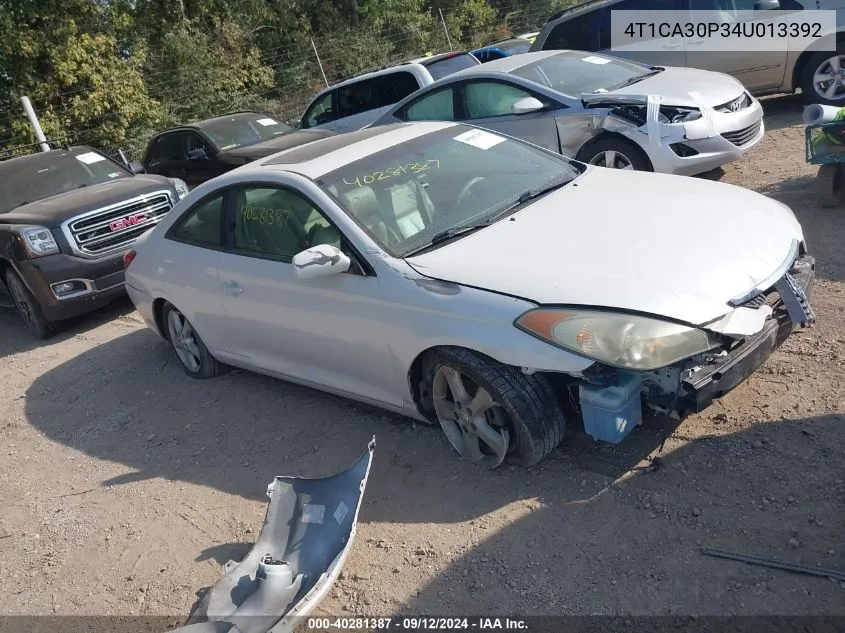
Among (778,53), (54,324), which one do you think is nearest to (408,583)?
(54,324)

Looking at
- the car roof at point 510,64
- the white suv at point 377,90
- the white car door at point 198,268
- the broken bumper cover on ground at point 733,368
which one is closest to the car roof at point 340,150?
the white car door at point 198,268

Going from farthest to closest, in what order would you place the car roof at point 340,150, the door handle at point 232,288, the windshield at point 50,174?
the windshield at point 50,174, the door handle at point 232,288, the car roof at point 340,150

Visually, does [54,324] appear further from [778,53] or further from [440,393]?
[778,53]

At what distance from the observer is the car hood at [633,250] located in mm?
3283

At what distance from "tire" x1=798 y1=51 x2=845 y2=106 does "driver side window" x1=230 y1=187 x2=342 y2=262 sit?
721 cm

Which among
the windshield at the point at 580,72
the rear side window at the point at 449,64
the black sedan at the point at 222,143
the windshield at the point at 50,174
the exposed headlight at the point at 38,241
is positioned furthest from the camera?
the rear side window at the point at 449,64

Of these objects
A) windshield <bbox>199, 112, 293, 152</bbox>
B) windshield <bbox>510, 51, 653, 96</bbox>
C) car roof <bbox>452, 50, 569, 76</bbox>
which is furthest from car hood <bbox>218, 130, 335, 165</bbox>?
windshield <bbox>510, 51, 653, 96</bbox>

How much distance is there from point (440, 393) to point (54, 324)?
5400 millimetres

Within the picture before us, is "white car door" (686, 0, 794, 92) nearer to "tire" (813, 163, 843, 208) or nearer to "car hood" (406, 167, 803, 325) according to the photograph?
"tire" (813, 163, 843, 208)

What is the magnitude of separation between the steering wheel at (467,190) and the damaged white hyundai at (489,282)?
11 mm

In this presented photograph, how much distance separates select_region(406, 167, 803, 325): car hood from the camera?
10.8 ft

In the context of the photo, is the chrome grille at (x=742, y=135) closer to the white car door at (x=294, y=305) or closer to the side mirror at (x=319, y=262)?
the white car door at (x=294, y=305)

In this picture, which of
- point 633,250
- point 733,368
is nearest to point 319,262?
point 633,250

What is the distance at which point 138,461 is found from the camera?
15.8ft
